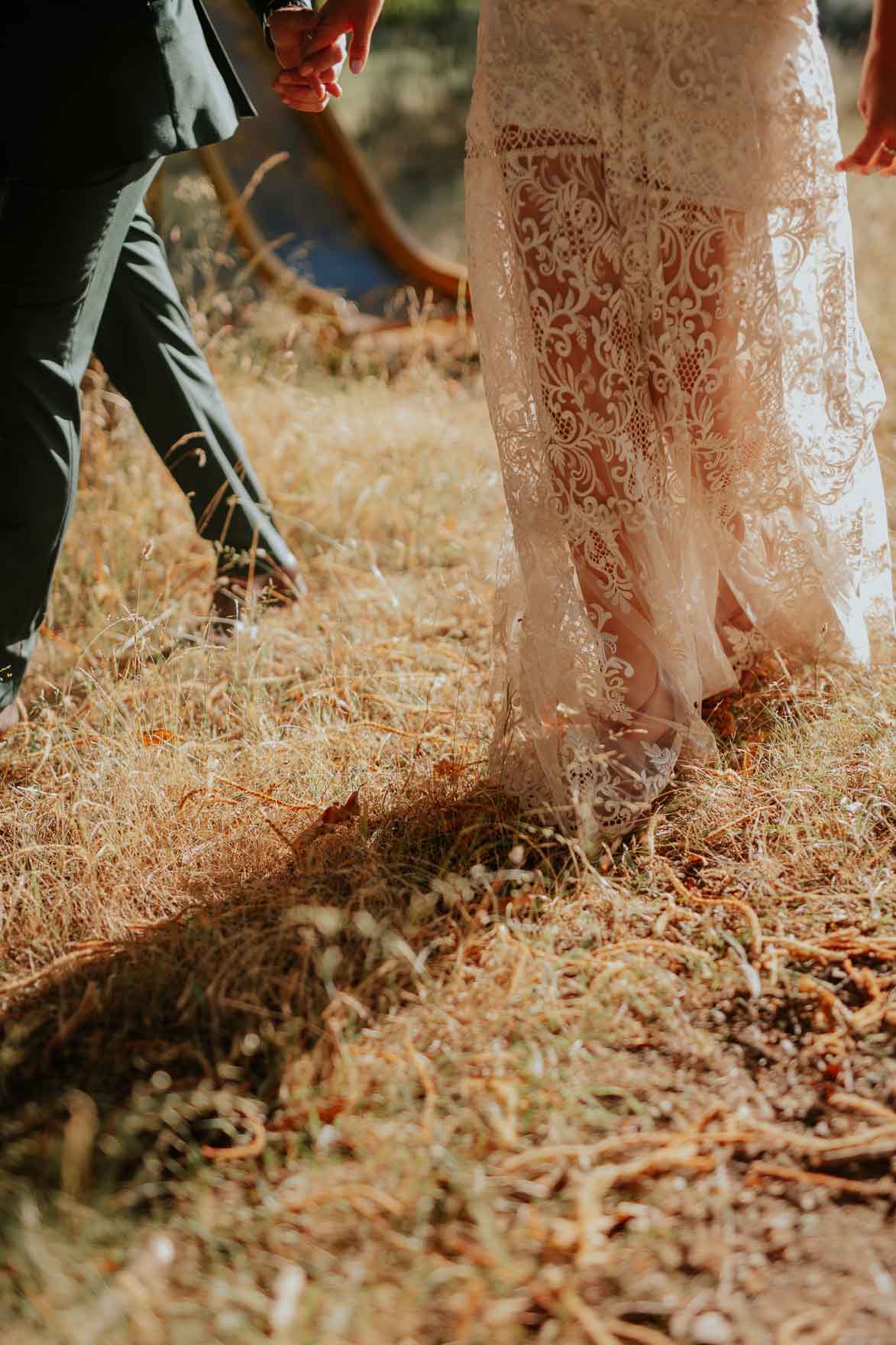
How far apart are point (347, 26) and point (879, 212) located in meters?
4.46

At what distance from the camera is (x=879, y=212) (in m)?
5.46

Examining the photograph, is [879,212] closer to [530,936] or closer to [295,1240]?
[530,936]

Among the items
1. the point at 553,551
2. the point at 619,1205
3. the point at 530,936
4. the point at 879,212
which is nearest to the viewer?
the point at 619,1205

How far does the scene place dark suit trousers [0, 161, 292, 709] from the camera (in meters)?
1.76

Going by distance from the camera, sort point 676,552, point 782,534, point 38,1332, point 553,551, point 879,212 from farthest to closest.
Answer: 1. point 879,212
2. point 782,534
3. point 676,552
4. point 553,551
5. point 38,1332

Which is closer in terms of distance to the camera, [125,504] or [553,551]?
[553,551]

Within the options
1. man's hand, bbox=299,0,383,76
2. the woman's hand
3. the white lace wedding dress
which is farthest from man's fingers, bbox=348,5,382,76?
the woman's hand

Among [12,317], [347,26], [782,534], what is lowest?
[782,534]

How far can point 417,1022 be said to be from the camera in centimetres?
137

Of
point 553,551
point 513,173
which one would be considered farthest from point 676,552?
point 513,173

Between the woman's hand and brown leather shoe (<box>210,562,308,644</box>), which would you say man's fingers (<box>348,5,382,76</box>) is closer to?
the woman's hand

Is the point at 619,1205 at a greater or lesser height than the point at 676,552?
lesser

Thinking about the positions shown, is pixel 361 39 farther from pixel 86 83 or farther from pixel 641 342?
pixel 641 342

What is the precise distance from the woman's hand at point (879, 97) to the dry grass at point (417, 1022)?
84 centimetres
